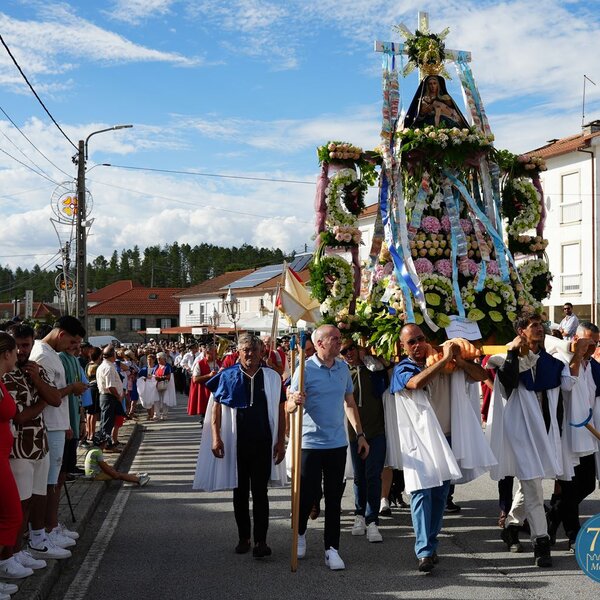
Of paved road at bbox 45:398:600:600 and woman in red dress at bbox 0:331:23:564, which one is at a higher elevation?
woman in red dress at bbox 0:331:23:564

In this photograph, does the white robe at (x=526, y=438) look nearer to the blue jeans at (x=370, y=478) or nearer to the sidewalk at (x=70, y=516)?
the blue jeans at (x=370, y=478)

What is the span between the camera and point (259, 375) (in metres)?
7.25

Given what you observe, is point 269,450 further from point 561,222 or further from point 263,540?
point 561,222

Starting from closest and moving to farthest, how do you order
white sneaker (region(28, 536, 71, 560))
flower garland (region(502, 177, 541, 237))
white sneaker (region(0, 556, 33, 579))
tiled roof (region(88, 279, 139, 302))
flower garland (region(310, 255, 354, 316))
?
white sneaker (region(0, 556, 33, 579)) → white sneaker (region(28, 536, 71, 560)) → flower garland (region(310, 255, 354, 316)) → flower garland (region(502, 177, 541, 237)) → tiled roof (region(88, 279, 139, 302))

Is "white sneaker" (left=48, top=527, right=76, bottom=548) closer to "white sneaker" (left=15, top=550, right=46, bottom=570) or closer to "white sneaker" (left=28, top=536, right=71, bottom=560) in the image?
"white sneaker" (left=28, top=536, right=71, bottom=560)

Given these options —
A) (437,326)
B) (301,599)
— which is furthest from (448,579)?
(437,326)

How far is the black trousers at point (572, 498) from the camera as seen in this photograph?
24.0 feet

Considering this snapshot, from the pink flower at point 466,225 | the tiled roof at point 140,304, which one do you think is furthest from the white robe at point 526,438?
the tiled roof at point 140,304

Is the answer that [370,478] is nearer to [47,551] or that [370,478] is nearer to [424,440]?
[424,440]

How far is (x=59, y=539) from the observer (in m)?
7.16

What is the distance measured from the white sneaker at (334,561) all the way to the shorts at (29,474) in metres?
2.35

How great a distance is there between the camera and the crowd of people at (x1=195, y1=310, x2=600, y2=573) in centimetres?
661

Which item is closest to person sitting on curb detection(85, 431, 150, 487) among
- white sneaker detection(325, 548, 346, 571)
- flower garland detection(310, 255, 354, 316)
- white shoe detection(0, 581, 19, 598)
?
flower garland detection(310, 255, 354, 316)

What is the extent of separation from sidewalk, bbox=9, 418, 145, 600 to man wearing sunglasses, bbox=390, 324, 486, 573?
2.85 metres
